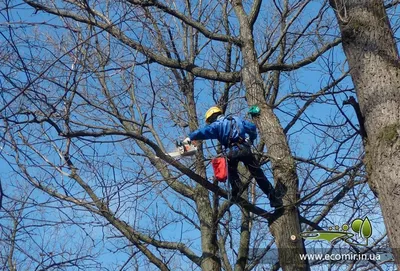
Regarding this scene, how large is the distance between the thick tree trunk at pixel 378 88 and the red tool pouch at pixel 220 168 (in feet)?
6.10

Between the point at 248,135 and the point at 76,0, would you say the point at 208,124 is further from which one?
the point at 76,0

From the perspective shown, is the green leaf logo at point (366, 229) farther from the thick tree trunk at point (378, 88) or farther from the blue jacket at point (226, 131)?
the thick tree trunk at point (378, 88)

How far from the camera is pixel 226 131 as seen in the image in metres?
6.31

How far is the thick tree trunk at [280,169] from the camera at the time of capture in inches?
211

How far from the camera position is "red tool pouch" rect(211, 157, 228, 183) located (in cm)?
618

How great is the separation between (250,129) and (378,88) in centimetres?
191

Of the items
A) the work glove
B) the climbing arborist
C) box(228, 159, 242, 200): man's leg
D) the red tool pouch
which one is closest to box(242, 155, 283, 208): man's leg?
the climbing arborist

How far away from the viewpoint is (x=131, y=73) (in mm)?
5945

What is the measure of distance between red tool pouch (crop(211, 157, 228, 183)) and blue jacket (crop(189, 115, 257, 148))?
0.24 metres

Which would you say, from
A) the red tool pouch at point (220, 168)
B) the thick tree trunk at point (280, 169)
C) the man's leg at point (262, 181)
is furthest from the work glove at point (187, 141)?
the thick tree trunk at point (280, 169)

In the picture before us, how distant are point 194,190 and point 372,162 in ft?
16.4

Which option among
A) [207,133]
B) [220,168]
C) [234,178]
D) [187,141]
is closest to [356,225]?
[234,178]

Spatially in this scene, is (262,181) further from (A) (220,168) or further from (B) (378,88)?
(B) (378,88)

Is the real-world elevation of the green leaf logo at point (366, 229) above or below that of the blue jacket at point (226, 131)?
below
